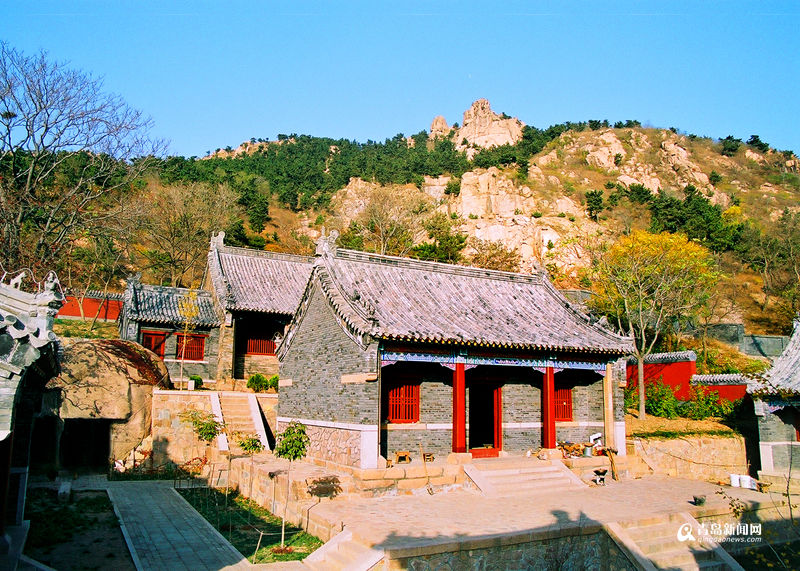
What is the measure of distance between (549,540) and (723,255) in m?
46.4

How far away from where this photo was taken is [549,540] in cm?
1053

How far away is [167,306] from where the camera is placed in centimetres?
2638

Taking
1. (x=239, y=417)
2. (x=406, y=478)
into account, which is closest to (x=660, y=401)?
(x=406, y=478)

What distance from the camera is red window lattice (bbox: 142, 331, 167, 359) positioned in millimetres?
25406

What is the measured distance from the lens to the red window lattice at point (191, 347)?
25984 mm

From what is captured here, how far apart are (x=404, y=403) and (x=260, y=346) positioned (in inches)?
508

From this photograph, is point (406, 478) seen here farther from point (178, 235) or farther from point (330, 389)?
point (178, 235)

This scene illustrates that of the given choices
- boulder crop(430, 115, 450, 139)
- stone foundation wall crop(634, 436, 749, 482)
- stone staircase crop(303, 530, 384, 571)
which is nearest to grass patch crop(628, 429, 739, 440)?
stone foundation wall crop(634, 436, 749, 482)

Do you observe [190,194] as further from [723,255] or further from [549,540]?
[723,255]

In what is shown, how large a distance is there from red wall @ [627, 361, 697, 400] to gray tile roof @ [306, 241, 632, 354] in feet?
28.9

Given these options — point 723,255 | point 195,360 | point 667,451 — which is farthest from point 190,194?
point 723,255

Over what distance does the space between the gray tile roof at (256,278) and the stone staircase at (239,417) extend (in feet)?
16.5

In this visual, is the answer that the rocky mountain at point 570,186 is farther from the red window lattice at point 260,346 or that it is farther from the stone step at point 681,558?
the stone step at point 681,558

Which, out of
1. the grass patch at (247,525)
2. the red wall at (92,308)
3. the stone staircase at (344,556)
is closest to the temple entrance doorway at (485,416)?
the grass patch at (247,525)
